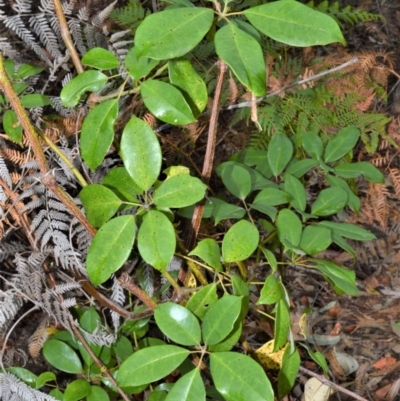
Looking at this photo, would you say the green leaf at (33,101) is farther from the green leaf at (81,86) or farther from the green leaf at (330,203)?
the green leaf at (330,203)

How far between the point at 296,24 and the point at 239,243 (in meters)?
0.45

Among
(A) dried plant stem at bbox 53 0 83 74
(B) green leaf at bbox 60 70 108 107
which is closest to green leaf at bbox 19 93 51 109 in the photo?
(A) dried plant stem at bbox 53 0 83 74

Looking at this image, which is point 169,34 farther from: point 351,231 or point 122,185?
point 351,231

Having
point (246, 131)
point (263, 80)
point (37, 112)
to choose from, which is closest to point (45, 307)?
point (37, 112)

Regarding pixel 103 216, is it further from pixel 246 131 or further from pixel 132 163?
pixel 246 131

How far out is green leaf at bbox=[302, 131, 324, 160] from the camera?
1.61m

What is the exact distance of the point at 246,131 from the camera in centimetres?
203

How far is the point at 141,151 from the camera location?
1008 mm

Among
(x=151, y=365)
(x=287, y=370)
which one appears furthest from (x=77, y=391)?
(x=287, y=370)

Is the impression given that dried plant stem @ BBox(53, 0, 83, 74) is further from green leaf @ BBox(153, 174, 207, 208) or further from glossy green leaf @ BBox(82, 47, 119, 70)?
green leaf @ BBox(153, 174, 207, 208)

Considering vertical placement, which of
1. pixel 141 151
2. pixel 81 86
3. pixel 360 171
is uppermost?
pixel 81 86

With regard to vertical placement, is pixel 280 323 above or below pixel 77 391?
above

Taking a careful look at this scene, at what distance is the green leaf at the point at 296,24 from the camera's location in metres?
0.85

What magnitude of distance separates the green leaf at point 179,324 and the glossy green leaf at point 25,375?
1.89ft
